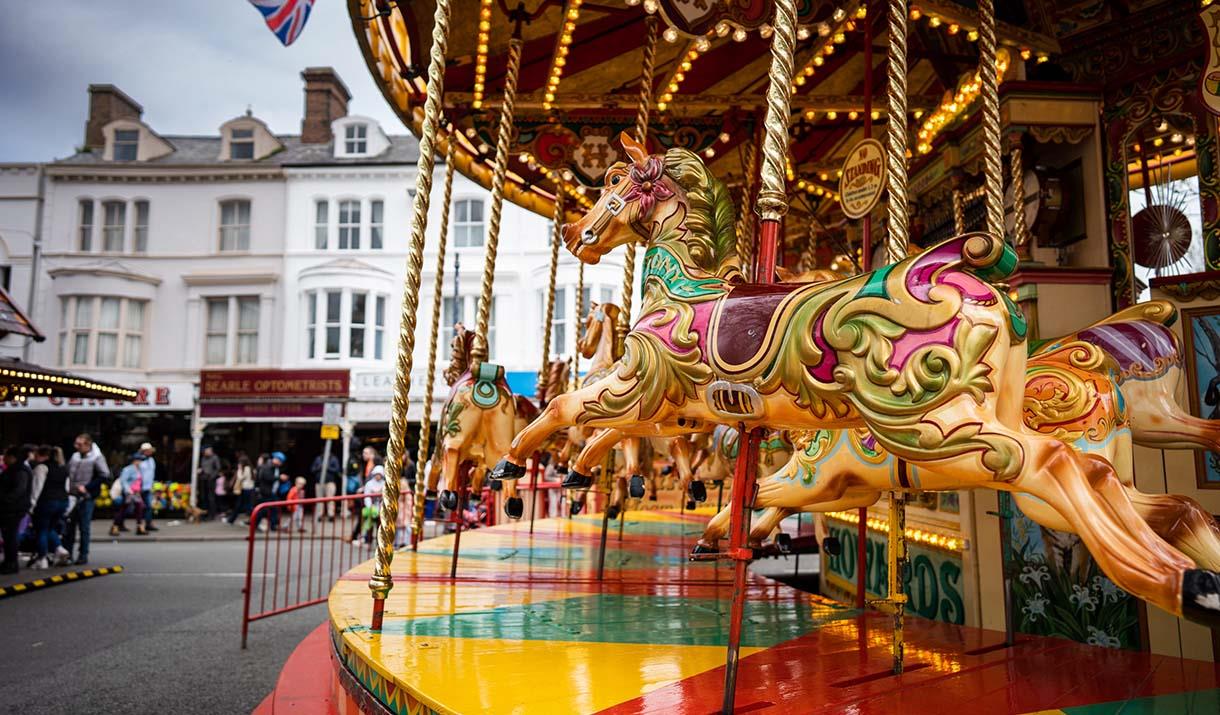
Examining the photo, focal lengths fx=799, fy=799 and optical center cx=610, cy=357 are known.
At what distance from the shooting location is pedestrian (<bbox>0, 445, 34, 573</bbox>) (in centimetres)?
1008

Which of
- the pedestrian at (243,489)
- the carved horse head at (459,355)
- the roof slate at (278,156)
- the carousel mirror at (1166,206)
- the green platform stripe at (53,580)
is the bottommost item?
the green platform stripe at (53,580)

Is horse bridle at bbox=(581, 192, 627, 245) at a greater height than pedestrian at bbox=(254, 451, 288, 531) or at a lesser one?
greater

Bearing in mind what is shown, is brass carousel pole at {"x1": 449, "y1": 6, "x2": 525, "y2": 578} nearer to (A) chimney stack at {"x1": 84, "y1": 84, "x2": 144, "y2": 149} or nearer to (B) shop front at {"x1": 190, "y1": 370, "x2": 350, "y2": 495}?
(B) shop front at {"x1": 190, "y1": 370, "x2": 350, "y2": 495}

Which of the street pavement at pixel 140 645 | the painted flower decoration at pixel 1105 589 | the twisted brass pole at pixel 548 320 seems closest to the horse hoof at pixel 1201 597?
the painted flower decoration at pixel 1105 589

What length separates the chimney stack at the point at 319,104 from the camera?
85.0 feet

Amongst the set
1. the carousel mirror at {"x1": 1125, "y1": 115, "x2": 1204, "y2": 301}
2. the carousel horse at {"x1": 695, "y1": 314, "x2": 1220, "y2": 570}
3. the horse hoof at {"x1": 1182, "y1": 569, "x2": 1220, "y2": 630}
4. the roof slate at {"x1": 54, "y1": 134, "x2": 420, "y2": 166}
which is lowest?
the horse hoof at {"x1": 1182, "y1": 569, "x2": 1220, "y2": 630}

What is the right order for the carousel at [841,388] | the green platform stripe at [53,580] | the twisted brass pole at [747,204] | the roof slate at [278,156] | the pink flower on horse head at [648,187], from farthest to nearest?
1. the roof slate at [278,156]
2. the green platform stripe at [53,580]
3. the twisted brass pole at [747,204]
4. the pink flower on horse head at [648,187]
5. the carousel at [841,388]

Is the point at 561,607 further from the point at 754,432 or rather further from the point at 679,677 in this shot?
the point at 754,432

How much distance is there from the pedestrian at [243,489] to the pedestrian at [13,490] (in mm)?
9029

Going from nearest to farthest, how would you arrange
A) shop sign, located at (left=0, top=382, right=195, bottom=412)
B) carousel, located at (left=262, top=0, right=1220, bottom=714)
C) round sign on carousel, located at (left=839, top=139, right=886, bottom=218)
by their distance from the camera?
carousel, located at (left=262, top=0, right=1220, bottom=714) → round sign on carousel, located at (left=839, top=139, right=886, bottom=218) → shop sign, located at (left=0, top=382, right=195, bottom=412)

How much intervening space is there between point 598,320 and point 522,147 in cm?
206

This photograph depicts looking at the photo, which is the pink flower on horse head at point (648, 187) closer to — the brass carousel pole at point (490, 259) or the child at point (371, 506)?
the brass carousel pole at point (490, 259)

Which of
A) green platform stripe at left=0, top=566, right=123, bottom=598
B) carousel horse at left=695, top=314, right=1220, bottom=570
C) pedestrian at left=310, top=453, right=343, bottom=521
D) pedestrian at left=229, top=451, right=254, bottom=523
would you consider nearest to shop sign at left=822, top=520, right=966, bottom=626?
carousel horse at left=695, top=314, right=1220, bottom=570

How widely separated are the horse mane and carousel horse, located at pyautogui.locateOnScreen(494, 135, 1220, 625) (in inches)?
0.8
